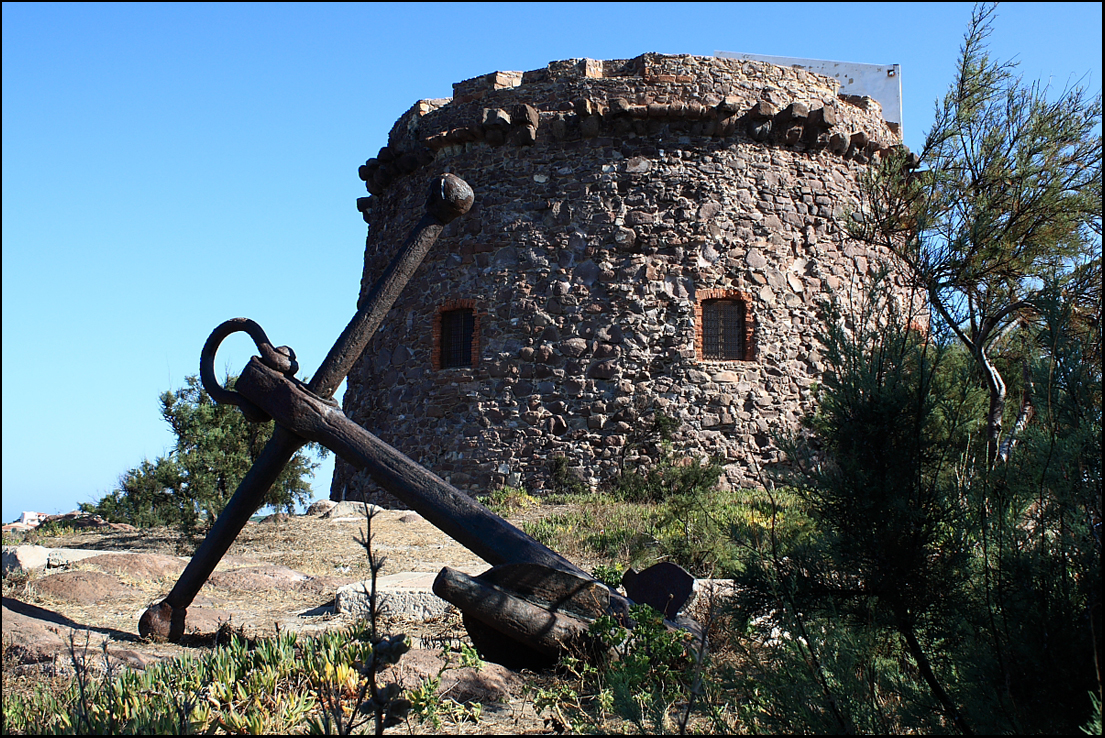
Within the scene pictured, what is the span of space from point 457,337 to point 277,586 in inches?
240

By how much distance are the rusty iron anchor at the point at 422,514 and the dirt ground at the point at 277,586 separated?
29 cm

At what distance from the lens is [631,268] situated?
10875mm

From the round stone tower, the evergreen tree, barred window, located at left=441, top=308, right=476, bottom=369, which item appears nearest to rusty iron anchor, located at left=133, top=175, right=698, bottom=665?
the evergreen tree

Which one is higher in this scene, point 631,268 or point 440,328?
point 631,268

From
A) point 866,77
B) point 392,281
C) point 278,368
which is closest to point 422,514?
point 278,368

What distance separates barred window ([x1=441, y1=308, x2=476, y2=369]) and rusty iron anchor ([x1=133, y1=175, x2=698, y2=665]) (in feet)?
23.4

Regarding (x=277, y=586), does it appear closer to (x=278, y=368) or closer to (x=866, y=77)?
(x=278, y=368)

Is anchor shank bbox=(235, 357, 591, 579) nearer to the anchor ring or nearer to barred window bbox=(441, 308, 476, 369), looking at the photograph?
the anchor ring

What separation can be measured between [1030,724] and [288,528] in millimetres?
7608

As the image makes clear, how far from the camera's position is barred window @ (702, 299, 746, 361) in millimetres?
11047

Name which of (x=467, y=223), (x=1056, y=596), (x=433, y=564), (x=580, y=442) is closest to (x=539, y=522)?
(x=433, y=564)

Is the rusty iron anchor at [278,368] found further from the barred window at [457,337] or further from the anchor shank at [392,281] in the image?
the barred window at [457,337]

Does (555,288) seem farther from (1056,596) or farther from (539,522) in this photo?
(1056,596)

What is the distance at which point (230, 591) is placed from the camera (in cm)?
585
